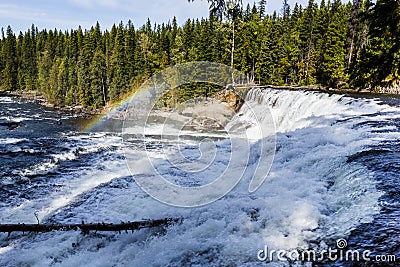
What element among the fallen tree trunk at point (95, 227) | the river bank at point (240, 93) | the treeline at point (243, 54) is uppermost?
the treeline at point (243, 54)

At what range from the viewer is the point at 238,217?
5656mm

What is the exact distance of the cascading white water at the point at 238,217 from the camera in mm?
4719

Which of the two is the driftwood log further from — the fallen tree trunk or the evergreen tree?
the evergreen tree

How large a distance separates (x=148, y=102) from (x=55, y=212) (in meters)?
37.4

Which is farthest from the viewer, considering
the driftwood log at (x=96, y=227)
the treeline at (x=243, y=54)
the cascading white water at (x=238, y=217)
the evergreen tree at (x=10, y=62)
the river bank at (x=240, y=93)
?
the evergreen tree at (x=10, y=62)

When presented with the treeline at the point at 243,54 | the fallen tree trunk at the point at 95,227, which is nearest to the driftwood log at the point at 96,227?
the fallen tree trunk at the point at 95,227

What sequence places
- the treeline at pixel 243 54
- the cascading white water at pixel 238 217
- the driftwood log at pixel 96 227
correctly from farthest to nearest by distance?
the treeline at pixel 243 54 → the driftwood log at pixel 96 227 → the cascading white water at pixel 238 217

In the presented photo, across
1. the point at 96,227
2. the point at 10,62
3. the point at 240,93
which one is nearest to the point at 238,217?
the point at 96,227

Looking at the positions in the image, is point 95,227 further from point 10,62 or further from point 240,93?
point 10,62

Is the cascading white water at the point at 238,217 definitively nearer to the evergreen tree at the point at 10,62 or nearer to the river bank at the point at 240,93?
the river bank at the point at 240,93

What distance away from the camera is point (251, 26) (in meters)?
46.4

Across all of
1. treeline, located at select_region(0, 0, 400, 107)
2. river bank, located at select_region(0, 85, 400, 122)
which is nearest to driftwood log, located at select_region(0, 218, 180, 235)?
river bank, located at select_region(0, 85, 400, 122)

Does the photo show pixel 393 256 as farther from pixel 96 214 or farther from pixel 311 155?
pixel 96 214

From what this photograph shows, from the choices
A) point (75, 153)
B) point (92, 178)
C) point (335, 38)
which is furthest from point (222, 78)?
point (92, 178)
